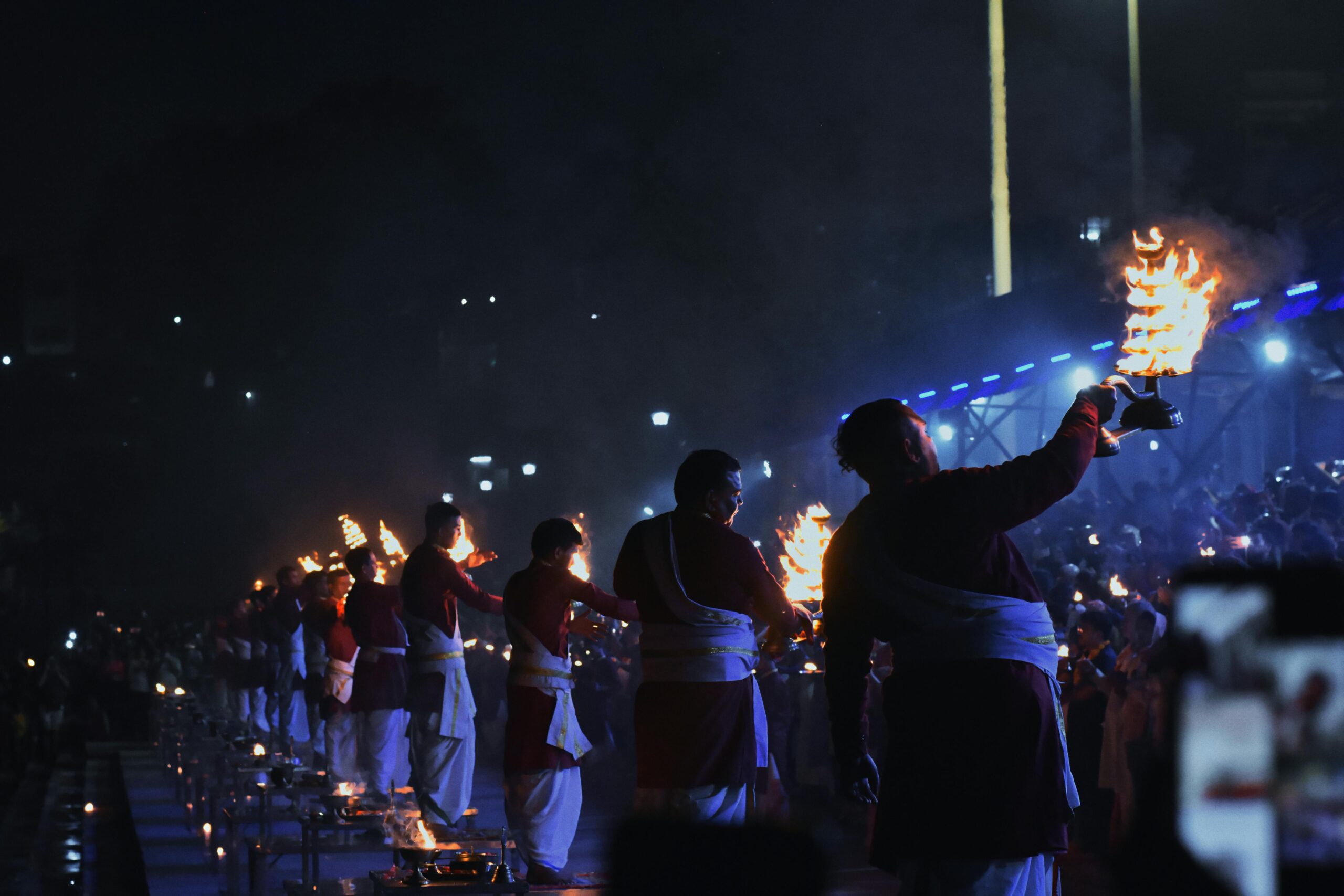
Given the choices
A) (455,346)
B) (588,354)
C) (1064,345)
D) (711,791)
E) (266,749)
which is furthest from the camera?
(455,346)

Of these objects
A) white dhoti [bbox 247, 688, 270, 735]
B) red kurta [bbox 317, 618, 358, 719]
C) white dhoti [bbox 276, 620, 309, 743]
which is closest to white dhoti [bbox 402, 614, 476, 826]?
red kurta [bbox 317, 618, 358, 719]

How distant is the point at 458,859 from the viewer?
511 centimetres

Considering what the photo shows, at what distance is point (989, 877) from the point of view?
3143 mm

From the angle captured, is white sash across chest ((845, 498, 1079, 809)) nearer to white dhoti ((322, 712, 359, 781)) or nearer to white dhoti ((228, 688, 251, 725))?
white dhoti ((322, 712, 359, 781))

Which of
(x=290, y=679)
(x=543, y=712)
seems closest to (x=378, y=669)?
(x=543, y=712)

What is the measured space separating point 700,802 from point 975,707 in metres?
1.86

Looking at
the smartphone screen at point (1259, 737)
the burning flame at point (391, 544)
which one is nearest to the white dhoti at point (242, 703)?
the burning flame at point (391, 544)

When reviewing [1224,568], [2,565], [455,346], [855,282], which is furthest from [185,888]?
[2,565]

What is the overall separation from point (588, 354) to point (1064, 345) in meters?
8.82

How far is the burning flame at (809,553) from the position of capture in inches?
271

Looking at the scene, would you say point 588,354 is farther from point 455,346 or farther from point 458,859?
point 458,859

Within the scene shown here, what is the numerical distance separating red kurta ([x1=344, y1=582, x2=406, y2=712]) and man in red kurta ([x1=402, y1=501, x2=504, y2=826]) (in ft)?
3.30

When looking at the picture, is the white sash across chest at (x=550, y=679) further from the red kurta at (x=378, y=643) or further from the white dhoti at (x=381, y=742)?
the white dhoti at (x=381, y=742)

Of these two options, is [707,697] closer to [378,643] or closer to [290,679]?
[378,643]
